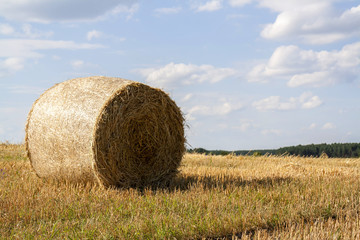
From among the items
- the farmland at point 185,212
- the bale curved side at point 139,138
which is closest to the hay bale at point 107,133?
the bale curved side at point 139,138

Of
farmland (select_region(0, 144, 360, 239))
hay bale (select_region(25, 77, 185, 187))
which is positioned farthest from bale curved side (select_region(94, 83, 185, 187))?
farmland (select_region(0, 144, 360, 239))

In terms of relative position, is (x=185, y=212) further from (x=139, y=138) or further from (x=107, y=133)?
(x=139, y=138)

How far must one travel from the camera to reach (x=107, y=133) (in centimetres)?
761

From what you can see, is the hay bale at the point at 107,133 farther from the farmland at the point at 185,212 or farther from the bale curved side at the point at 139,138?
the farmland at the point at 185,212

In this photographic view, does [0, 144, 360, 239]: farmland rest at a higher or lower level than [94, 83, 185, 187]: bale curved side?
lower

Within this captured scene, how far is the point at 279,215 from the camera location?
19.7 feet

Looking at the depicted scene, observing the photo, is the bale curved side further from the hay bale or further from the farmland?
the farmland

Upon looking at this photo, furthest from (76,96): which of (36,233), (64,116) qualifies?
(36,233)

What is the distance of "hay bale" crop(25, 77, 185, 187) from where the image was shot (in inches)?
303

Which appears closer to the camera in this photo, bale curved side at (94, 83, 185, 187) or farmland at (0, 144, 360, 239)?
farmland at (0, 144, 360, 239)

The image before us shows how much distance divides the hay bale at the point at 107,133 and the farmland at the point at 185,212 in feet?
1.33

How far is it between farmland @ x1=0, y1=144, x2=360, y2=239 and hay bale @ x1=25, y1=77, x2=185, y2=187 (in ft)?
1.33

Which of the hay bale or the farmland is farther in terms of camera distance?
the hay bale

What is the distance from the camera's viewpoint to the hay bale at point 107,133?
7.70 meters
